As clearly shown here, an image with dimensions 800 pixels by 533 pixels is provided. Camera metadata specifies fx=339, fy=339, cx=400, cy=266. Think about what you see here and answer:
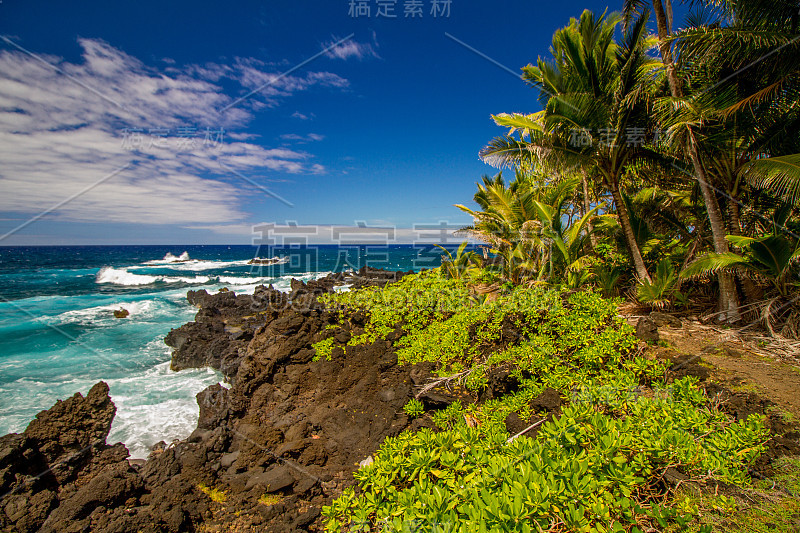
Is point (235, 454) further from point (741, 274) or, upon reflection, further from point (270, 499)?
point (741, 274)

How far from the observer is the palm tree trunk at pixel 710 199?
225 inches

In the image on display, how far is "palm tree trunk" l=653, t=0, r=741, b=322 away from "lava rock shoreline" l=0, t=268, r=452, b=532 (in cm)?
524

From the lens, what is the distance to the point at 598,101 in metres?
6.93

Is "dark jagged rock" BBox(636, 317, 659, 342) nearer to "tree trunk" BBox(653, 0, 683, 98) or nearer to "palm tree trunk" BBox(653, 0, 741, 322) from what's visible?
"palm tree trunk" BBox(653, 0, 741, 322)

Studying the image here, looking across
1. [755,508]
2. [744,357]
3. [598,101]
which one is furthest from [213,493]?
[598,101]

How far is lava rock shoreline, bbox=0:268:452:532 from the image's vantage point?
3641mm

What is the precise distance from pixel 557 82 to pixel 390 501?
8.57 meters

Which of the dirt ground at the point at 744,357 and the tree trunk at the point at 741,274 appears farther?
the tree trunk at the point at 741,274

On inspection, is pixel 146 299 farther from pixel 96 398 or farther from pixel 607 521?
pixel 607 521

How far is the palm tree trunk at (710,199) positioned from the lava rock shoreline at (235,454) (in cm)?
524

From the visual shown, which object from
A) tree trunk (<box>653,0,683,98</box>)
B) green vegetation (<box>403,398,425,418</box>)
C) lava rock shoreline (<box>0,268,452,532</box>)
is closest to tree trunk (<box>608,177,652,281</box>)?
tree trunk (<box>653,0,683,98</box>)

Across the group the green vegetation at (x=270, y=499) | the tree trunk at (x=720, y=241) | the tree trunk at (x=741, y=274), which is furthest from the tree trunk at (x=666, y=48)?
the green vegetation at (x=270, y=499)

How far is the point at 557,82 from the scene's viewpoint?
298 inches

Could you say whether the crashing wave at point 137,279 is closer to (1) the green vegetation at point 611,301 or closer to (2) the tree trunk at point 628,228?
(1) the green vegetation at point 611,301
